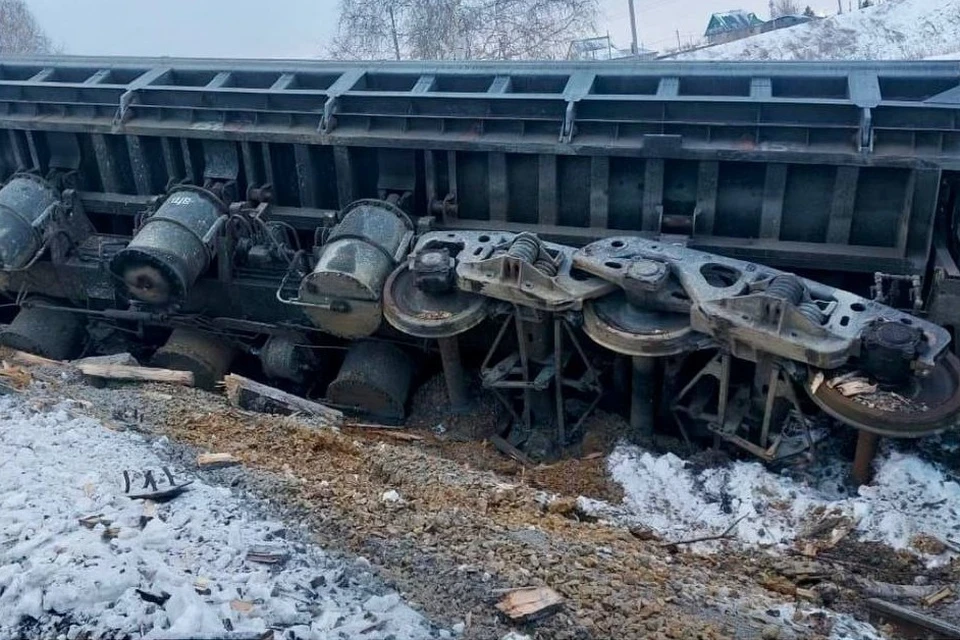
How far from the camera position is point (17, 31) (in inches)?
1047

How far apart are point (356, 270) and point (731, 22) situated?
2173cm

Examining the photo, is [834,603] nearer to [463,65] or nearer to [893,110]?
[893,110]

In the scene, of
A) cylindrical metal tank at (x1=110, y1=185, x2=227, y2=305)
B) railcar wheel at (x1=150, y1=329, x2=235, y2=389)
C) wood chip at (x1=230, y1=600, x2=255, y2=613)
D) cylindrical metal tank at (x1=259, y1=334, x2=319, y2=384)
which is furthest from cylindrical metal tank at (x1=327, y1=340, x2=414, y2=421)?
wood chip at (x1=230, y1=600, x2=255, y2=613)

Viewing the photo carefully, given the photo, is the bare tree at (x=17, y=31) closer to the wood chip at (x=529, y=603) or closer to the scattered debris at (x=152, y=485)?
the scattered debris at (x=152, y=485)

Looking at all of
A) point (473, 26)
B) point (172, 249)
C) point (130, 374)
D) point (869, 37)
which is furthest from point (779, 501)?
point (869, 37)

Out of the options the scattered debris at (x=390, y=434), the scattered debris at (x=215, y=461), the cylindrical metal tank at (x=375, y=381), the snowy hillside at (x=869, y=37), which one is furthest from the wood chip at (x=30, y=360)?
the snowy hillside at (x=869, y=37)

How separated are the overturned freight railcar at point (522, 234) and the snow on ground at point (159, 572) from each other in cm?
257

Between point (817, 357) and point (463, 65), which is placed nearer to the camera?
point (817, 357)

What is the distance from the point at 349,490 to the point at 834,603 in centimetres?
243

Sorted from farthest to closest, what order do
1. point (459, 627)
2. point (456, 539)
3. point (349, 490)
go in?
point (349, 490) → point (456, 539) → point (459, 627)

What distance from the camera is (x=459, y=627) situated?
3.27m

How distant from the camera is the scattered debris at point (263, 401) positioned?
6145mm

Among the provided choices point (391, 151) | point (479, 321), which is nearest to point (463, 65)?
point (391, 151)

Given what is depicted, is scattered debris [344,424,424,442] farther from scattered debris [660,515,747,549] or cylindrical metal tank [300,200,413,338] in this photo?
scattered debris [660,515,747,549]
